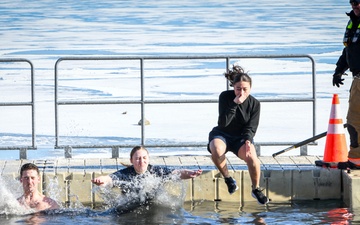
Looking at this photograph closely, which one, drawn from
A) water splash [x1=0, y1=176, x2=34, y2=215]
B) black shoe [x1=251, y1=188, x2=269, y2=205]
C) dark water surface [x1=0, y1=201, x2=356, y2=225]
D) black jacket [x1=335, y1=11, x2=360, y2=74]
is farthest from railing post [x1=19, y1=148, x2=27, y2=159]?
black jacket [x1=335, y1=11, x2=360, y2=74]

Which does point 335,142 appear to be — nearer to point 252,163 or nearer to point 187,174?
point 252,163

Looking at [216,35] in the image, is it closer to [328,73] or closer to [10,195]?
[328,73]

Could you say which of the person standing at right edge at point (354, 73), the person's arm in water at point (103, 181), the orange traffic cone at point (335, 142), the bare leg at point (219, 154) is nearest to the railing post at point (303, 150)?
the orange traffic cone at point (335, 142)

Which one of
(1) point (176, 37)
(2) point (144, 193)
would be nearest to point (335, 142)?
(2) point (144, 193)

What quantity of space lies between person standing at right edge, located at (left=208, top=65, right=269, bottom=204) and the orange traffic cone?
1108 millimetres

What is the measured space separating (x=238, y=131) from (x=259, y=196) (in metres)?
0.68

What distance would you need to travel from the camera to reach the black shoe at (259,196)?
913 cm

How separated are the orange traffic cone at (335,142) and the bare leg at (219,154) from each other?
1.30 m

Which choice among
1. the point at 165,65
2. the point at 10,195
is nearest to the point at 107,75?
the point at 165,65

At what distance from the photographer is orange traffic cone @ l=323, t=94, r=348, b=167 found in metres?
10.2

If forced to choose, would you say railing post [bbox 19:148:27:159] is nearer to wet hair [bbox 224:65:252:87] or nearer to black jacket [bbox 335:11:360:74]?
wet hair [bbox 224:65:252:87]

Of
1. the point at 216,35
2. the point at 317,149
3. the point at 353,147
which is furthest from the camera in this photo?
the point at 216,35

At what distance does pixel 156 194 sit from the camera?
30.5ft

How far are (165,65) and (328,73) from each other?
3.81 meters
